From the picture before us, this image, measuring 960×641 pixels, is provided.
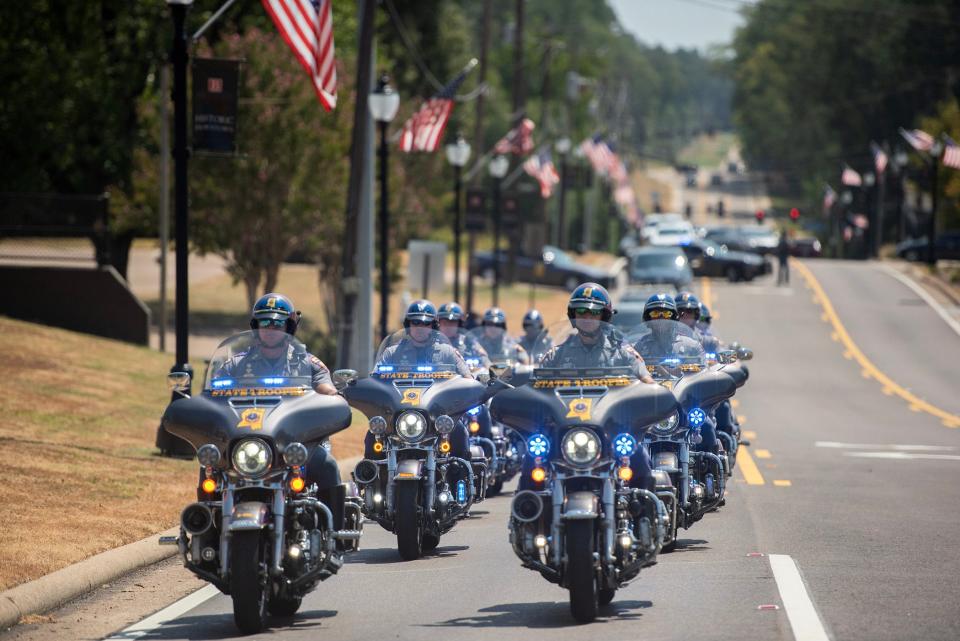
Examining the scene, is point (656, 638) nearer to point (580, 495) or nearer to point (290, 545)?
point (580, 495)

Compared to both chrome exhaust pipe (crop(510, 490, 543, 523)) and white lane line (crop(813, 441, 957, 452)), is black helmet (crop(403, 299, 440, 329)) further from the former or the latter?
white lane line (crop(813, 441, 957, 452))

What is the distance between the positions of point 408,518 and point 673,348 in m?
2.96

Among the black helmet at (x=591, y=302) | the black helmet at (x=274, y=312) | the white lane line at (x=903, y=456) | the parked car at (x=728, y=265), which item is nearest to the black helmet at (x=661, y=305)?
the black helmet at (x=591, y=302)

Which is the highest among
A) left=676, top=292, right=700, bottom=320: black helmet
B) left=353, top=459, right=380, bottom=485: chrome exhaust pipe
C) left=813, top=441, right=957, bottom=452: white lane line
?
left=676, top=292, right=700, bottom=320: black helmet

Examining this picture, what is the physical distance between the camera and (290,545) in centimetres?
1023

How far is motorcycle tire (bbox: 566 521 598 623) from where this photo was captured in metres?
9.98

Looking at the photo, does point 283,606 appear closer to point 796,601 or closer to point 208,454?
point 208,454

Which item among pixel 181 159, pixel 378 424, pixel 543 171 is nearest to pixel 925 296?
pixel 543 171

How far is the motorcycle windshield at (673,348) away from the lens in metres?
14.5

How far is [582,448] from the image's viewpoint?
10180 mm

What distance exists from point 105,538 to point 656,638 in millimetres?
5193

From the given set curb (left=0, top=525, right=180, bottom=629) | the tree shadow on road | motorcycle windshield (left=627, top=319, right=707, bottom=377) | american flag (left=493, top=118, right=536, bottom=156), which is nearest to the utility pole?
motorcycle windshield (left=627, top=319, right=707, bottom=377)

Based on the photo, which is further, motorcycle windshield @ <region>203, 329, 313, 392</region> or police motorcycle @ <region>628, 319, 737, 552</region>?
police motorcycle @ <region>628, 319, 737, 552</region>

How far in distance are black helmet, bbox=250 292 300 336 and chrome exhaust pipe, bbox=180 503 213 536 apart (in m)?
1.43
